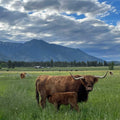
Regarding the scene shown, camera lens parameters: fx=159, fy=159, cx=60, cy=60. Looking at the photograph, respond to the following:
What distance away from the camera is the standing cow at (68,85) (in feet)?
26.2

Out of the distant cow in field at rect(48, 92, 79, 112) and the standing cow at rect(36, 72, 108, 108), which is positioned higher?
the standing cow at rect(36, 72, 108, 108)

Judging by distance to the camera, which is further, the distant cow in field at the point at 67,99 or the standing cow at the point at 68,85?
the standing cow at the point at 68,85

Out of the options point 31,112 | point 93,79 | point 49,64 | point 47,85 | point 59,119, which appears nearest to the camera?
point 59,119

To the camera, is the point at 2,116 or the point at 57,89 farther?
the point at 57,89

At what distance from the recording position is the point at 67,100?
7.57 m

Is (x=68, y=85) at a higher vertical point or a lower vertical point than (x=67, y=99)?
higher

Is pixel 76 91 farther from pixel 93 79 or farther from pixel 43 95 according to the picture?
pixel 43 95

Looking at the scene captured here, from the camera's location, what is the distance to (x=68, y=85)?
8.34 metres

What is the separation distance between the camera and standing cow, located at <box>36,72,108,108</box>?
7995mm

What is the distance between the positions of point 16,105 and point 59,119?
3.29m

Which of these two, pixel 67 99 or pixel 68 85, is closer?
pixel 67 99

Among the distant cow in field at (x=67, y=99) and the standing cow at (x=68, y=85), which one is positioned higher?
the standing cow at (x=68, y=85)

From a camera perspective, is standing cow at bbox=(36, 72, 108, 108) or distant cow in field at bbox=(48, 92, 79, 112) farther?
standing cow at bbox=(36, 72, 108, 108)

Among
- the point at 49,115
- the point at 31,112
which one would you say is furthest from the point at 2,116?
the point at 49,115
